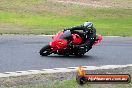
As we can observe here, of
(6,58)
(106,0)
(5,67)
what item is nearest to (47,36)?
(6,58)

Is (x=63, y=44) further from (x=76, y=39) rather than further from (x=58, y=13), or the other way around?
(x=58, y=13)

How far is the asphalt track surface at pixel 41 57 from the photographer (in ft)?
50.4

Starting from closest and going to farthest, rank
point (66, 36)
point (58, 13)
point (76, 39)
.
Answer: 1. point (66, 36)
2. point (76, 39)
3. point (58, 13)

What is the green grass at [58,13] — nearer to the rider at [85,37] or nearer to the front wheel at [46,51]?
the rider at [85,37]

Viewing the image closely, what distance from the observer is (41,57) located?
17.1 meters

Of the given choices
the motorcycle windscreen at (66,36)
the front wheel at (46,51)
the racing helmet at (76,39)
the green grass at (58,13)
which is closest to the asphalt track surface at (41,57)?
the front wheel at (46,51)

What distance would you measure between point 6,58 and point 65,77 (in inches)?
164

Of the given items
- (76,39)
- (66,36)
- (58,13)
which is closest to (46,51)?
(66,36)

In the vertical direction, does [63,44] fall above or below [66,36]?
below

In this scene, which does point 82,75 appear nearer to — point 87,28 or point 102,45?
point 87,28

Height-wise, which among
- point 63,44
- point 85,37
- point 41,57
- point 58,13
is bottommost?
point 58,13

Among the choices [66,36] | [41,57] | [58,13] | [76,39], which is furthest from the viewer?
[58,13]

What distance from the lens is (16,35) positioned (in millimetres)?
25078

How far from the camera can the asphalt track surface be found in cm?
1536
